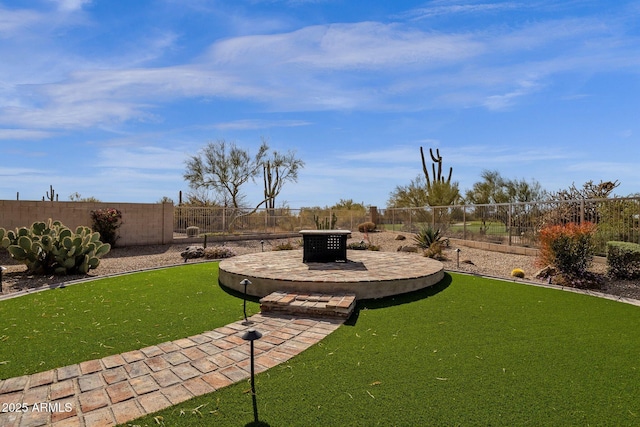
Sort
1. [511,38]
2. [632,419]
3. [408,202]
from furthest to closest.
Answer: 1. [408,202]
2. [511,38]
3. [632,419]

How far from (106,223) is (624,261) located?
15.2 m

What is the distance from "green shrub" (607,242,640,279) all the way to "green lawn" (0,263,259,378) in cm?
741

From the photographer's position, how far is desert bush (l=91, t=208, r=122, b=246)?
1256 centimetres

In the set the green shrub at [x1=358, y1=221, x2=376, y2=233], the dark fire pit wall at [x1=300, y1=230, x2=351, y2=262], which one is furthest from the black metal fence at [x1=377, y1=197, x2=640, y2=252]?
the dark fire pit wall at [x1=300, y1=230, x2=351, y2=262]

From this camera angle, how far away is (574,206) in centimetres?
1002

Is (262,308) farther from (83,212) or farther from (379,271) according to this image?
(83,212)

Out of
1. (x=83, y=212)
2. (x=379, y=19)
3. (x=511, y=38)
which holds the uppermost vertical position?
(x=379, y=19)

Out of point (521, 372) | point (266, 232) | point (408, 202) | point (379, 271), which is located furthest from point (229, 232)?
point (521, 372)

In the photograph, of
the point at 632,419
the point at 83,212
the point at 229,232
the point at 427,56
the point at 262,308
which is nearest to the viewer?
the point at 632,419

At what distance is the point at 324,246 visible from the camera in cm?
765

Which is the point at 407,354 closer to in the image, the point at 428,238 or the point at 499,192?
the point at 428,238

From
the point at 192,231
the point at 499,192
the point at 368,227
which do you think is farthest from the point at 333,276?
the point at 499,192

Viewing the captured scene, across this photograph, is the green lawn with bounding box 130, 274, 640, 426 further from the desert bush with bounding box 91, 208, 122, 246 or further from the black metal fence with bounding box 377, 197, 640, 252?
the desert bush with bounding box 91, 208, 122, 246

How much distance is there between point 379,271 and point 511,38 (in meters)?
5.82
